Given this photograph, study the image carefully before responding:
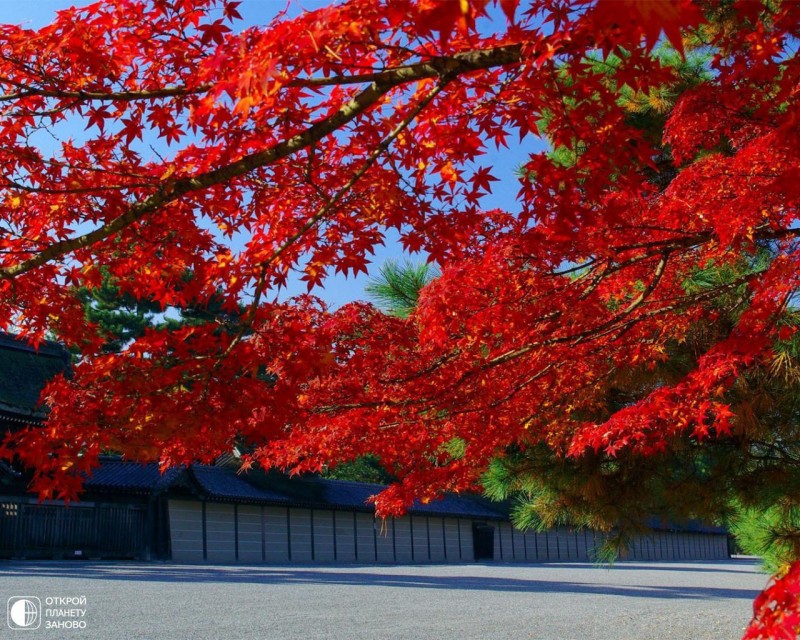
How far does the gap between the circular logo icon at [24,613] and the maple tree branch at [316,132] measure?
490 centimetres

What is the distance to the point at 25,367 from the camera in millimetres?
19484

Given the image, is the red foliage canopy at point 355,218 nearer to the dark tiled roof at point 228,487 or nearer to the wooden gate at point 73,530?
the wooden gate at point 73,530

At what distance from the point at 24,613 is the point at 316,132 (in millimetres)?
6494

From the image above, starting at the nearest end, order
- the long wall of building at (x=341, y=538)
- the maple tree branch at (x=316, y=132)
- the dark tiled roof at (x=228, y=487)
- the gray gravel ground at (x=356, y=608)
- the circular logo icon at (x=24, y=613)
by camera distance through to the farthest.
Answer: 1. the maple tree branch at (x=316, y=132)
2. the circular logo icon at (x=24, y=613)
3. the gray gravel ground at (x=356, y=608)
4. the dark tiled roof at (x=228, y=487)
5. the long wall of building at (x=341, y=538)

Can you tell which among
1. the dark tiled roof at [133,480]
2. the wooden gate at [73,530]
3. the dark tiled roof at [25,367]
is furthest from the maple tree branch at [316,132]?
the dark tiled roof at [133,480]

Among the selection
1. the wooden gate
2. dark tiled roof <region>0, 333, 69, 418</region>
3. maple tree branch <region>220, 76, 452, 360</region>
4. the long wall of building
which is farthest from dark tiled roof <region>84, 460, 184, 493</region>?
maple tree branch <region>220, 76, 452, 360</region>

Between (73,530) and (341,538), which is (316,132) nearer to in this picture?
(73,530)

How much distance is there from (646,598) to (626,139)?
1154 cm

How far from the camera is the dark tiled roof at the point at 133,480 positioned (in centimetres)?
1938

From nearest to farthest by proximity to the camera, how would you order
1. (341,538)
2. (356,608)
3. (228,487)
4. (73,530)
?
A: (356,608) → (73,530) → (228,487) → (341,538)

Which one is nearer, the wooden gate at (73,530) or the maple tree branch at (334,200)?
the maple tree branch at (334,200)

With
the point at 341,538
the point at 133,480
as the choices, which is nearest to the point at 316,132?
the point at 133,480

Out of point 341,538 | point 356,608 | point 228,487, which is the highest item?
point 228,487

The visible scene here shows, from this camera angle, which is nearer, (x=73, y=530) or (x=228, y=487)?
(x=73, y=530)
